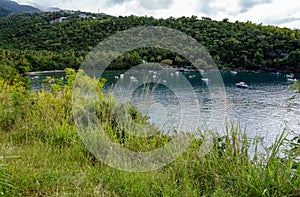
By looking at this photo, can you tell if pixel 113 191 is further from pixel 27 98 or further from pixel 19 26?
pixel 19 26

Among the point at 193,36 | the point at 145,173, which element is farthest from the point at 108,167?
the point at 193,36

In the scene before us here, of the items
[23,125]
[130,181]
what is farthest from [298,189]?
[23,125]

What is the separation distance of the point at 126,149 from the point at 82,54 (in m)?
42.0

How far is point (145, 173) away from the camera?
2.13 meters

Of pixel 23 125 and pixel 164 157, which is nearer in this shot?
pixel 164 157

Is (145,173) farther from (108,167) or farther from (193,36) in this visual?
(193,36)

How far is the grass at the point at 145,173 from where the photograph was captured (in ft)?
5.66

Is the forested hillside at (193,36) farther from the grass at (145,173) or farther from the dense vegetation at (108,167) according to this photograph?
the grass at (145,173)

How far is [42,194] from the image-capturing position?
171 centimetres

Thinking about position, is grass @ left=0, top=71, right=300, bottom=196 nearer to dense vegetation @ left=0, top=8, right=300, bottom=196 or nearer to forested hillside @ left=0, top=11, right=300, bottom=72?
dense vegetation @ left=0, top=8, right=300, bottom=196

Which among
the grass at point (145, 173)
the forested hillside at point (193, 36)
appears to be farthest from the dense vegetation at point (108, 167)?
the forested hillside at point (193, 36)

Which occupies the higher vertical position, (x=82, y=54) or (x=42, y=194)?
(x=82, y=54)

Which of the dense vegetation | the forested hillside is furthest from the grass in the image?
the forested hillside

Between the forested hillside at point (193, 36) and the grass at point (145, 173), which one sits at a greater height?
the forested hillside at point (193, 36)
